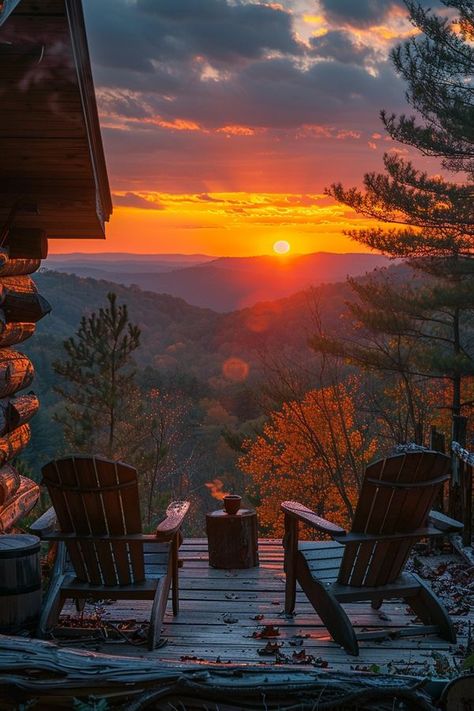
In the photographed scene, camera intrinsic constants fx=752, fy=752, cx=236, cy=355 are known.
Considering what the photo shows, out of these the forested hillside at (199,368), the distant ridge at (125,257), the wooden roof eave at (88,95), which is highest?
the distant ridge at (125,257)

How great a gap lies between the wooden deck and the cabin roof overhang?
2916 millimetres

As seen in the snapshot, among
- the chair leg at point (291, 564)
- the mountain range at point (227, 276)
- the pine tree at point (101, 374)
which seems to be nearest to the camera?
the chair leg at point (291, 564)

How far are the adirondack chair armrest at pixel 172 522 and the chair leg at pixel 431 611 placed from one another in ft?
4.69

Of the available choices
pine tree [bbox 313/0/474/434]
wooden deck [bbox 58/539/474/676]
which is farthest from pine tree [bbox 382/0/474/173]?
wooden deck [bbox 58/539/474/676]

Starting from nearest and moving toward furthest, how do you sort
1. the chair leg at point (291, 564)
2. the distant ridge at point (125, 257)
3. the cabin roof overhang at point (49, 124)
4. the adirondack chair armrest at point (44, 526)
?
the adirondack chair armrest at point (44, 526) → the cabin roof overhang at point (49, 124) → the chair leg at point (291, 564) → the distant ridge at point (125, 257)

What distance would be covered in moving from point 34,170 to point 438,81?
12581 millimetres

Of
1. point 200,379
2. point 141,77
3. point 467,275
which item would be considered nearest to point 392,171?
point 467,275

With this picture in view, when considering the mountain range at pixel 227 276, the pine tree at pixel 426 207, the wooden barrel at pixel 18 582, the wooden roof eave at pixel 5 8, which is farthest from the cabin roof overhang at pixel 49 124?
the mountain range at pixel 227 276

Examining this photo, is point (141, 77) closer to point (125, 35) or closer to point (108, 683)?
point (125, 35)

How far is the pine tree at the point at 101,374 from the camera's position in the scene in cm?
1414

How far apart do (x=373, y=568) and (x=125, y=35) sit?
5209mm

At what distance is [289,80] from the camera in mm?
16906

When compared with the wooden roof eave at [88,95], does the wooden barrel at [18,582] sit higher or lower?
lower

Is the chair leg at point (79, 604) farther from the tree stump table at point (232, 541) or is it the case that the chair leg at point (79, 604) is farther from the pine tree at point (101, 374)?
the pine tree at point (101, 374)
